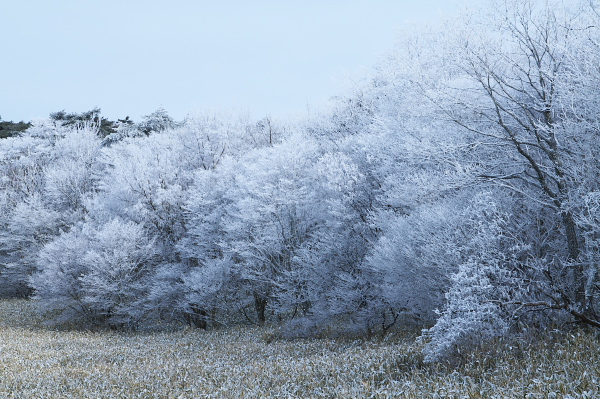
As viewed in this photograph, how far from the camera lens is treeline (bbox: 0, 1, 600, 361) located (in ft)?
33.5

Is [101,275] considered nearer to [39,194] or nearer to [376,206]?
[376,206]

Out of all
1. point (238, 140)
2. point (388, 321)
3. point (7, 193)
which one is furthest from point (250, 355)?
point (7, 193)

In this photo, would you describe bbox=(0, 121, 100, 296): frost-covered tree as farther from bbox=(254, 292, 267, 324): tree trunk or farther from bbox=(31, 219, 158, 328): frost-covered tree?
bbox=(254, 292, 267, 324): tree trunk

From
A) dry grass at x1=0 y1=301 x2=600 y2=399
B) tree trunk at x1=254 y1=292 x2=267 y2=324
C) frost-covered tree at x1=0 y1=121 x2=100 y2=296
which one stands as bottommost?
tree trunk at x1=254 y1=292 x2=267 y2=324

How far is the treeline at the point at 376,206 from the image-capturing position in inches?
402

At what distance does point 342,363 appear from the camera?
32.0ft

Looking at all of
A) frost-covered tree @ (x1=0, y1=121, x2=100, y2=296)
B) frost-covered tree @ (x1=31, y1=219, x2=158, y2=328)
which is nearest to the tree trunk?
frost-covered tree @ (x1=31, y1=219, x2=158, y2=328)

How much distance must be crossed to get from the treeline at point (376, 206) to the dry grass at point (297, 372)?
1.07m

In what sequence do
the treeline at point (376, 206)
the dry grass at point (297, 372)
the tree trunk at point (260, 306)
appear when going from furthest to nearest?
the tree trunk at point (260, 306) < the treeline at point (376, 206) < the dry grass at point (297, 372)

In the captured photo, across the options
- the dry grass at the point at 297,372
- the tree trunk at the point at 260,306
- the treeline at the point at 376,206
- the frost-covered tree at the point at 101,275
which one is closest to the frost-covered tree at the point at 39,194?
the treeline at the point at 376,206

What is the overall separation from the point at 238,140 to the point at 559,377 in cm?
2743

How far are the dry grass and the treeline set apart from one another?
1.07 meters

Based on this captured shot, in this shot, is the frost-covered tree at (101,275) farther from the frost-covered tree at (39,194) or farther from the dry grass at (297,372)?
the dry grass at (297,372)

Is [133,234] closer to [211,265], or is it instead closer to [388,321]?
[211,265]
